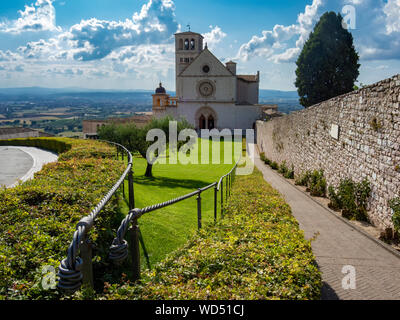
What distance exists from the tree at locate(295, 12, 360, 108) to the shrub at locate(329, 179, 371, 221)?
29.5 m

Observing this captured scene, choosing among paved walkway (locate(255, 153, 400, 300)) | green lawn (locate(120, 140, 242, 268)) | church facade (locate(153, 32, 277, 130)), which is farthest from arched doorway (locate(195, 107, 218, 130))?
paved walkway (locate(255, 153, 400, 300))

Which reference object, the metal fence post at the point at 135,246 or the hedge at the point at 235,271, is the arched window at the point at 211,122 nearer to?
the hedge at the point at 235,271

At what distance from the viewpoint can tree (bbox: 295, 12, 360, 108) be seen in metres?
37.6

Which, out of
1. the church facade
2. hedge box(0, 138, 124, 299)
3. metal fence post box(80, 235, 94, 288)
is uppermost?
the church facade

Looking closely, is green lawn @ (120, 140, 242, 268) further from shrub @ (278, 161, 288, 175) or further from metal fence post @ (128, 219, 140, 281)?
shrub @ (278, 161, 288, 175)

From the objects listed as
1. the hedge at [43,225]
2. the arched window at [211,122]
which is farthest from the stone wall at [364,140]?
the arched window at [211,122]

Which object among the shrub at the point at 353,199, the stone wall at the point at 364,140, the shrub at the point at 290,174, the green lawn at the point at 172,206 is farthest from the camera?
the shrub at the point at 290,174

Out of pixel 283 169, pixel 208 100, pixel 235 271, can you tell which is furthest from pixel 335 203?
pixel 208 100

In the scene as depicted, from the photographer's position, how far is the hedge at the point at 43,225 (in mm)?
2787

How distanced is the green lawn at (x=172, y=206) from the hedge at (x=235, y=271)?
3.59ft

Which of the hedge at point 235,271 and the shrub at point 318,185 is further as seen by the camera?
the shrub at point 318,185
